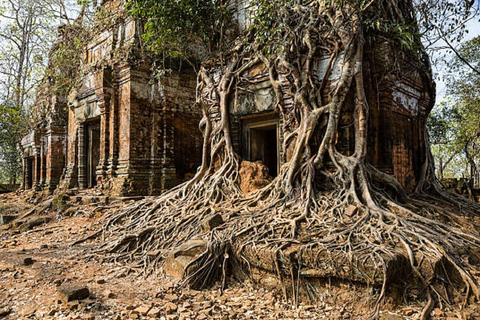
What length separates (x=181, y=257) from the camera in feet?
14.2

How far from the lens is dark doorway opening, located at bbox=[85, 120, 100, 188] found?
10.6 metres

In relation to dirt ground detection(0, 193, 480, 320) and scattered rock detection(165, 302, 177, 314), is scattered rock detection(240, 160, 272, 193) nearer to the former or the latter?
dirt ground detection(0, 193, 480, 320)

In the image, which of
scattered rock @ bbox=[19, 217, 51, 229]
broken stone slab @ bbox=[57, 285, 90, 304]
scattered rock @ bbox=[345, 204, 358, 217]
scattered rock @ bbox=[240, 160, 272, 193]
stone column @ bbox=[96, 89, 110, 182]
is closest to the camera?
broken stone slab @ bbox=[57, 285, 90, 304]

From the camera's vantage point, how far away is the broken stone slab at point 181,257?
4247 mm

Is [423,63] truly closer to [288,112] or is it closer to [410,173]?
[410,173]

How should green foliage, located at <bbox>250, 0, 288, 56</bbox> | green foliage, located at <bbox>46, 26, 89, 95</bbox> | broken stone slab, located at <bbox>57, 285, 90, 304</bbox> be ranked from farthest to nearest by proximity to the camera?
A: 1. green foliage, located at <bbox>46, 26, 89, 95</bbox>
2. green foliage, located at <bbox>250, 0, 288, 56</bbox>
3. broken stone slab, located at <bbox>57, 285, 90, 304</bbox>

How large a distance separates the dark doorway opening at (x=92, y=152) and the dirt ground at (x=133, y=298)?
523cm

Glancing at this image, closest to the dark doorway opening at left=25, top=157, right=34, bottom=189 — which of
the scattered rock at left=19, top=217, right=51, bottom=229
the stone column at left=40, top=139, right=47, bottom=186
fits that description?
the stone column at left=40, top=139, right=47, bottom=186

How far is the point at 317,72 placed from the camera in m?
5.87

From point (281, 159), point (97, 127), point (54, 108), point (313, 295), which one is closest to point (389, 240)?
point (313, 295)

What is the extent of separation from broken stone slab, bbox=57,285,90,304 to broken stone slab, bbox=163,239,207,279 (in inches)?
42.6

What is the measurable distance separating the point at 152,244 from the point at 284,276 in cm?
254

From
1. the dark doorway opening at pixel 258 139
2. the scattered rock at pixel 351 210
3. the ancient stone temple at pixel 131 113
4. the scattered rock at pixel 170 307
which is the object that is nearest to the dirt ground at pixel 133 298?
the scattered rock at pixel 170 307

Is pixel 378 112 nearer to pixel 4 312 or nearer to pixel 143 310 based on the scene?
pixel 143 310
